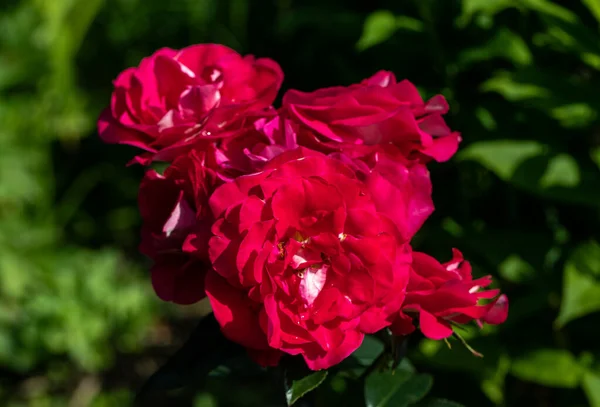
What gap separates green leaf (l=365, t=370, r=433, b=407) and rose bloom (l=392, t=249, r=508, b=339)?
17cm

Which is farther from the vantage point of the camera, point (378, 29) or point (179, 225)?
point (378, 29)

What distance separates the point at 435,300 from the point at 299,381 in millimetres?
216

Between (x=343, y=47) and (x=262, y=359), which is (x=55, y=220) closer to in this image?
(x=343, y=47)

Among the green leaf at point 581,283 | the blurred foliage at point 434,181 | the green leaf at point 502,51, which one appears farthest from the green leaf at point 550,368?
the green leaf at point 502,51

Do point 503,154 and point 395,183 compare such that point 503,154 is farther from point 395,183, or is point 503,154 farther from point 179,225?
point 179,225

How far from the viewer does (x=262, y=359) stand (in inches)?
40.3

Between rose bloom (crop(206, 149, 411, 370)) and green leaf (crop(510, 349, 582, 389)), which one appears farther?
green leaf (crop(510, 349, 582, 389))

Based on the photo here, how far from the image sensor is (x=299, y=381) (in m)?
1.03

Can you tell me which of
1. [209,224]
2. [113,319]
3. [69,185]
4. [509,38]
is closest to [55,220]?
[69,185]

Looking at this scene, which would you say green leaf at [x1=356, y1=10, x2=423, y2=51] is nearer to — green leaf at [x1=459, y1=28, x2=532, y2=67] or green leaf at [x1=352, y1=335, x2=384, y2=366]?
green leaf at [x1=459, y1=28, x2=532, y2=67]

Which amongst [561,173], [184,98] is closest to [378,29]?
[561,173]

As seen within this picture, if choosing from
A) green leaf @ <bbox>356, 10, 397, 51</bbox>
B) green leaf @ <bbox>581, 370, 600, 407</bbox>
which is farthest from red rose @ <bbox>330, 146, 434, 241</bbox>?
green leaf @ <bbox>581, 370, 600, 407</bbox>

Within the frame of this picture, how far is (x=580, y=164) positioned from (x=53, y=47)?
2280 mm

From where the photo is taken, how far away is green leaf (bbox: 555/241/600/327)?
158cm
